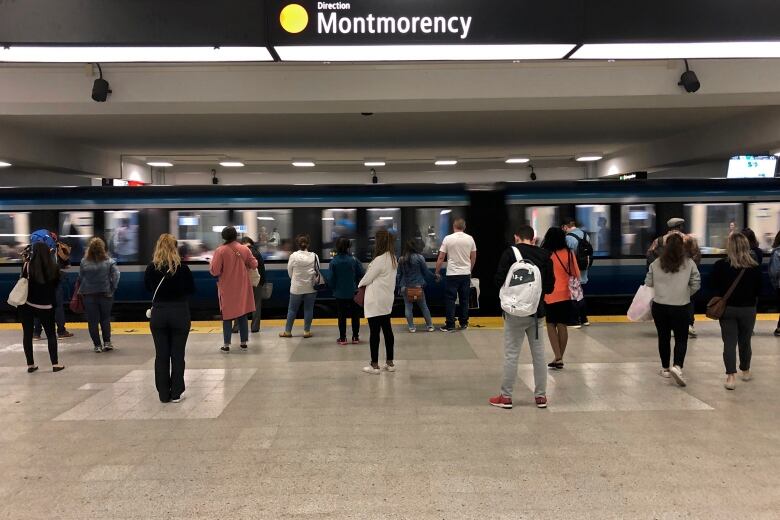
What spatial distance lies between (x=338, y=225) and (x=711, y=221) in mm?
7609

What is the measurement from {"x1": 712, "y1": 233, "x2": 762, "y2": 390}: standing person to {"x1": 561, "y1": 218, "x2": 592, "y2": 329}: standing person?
247 centimetres

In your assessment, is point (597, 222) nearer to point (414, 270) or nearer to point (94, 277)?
point (414, 270)

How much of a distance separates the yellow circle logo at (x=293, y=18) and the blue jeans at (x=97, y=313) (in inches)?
229

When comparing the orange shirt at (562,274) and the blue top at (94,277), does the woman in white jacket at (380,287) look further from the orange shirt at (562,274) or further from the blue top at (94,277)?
the blue top at (94,277)

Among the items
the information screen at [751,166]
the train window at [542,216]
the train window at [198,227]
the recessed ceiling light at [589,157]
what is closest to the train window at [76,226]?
the train window at [198,227]

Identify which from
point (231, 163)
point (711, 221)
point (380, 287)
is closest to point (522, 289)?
point (380, 287)

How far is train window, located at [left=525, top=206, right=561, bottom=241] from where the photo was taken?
11.9 meters

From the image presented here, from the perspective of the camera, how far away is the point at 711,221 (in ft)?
39.2

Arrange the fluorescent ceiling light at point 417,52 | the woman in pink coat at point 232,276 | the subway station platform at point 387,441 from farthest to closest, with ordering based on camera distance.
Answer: the woman in pink coat at point 232,276 → the fluorescent ceiling light at point 417,52 → the subway station platform at point 387,441

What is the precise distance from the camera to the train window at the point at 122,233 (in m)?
11.9

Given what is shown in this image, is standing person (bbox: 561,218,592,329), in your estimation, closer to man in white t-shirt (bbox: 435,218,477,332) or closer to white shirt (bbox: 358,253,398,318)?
man in white t-shirt (bbox: 435,218,477,332)

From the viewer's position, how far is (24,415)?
5.56 m

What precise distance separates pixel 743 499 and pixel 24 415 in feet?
19.7

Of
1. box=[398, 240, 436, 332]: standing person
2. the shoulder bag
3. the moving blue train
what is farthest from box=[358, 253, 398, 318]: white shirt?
the moving blue train
